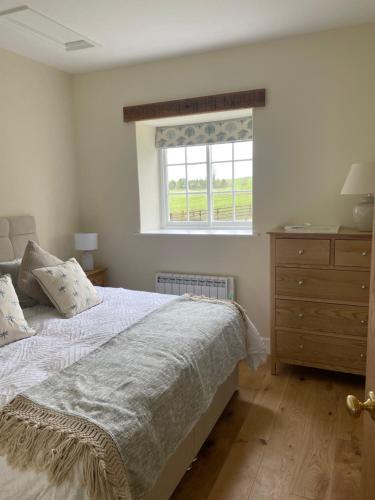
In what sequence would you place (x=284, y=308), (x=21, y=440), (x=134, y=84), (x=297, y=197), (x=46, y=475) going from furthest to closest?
(x=134, y=84), (x=297, y=197), (x=284, y=308), (x=21, y=440), (x=46, y=475)

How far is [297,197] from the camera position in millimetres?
2988

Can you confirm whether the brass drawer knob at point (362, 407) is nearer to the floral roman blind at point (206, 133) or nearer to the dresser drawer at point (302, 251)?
the dresser drawer at point (302, 251)

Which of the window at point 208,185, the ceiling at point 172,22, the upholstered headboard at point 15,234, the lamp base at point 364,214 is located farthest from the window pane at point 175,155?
the lamp base at point 364,214

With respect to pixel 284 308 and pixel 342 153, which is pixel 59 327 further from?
pixel 342 153

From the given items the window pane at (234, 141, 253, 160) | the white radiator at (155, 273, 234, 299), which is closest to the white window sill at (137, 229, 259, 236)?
the white radiator at (155, 273, 234, 299)

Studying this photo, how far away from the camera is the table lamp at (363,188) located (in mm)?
2449

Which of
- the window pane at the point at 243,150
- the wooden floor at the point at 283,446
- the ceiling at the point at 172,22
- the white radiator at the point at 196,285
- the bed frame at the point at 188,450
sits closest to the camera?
the bed frame at the point at 188,450

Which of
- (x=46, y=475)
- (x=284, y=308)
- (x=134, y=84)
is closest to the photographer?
(x=46, y=475)

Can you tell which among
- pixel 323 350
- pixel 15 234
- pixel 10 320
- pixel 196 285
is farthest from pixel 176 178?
pixel 10 320

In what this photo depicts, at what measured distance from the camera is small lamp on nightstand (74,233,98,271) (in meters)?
3.45

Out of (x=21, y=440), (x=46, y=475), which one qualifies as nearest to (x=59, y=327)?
(x=21, y=440)

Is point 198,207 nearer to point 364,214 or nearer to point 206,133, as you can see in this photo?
point 206,133

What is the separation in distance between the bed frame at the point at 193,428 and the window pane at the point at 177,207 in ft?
4.39

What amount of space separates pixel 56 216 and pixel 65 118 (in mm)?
953
